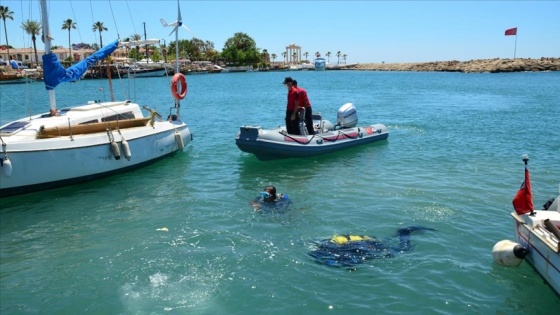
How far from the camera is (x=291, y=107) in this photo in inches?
633

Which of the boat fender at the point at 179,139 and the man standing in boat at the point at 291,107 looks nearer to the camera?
the man standing in boat at the point at 291,107

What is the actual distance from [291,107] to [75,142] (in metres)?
6.82

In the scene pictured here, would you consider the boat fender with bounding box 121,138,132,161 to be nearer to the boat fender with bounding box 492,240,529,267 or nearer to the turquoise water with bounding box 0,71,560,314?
the turquoise water with bounding box 0,71,560,314

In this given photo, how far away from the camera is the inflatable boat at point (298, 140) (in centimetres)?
1571

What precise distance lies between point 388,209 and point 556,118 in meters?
22.4

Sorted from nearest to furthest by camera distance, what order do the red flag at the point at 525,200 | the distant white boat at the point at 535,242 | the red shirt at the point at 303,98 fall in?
the distant white boat at the point at 535,242
the red flag at the point at 525,200
the red shirt at the point at 303,98

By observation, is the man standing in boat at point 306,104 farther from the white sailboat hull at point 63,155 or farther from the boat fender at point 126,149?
the boat fender at point 126,149

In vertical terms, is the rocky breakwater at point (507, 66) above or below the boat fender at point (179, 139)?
above

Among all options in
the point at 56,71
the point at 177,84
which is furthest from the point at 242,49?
the point at 56,71

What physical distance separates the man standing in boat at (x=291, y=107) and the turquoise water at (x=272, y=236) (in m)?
1.24

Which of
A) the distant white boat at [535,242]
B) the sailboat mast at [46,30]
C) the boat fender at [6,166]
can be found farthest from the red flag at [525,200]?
the sailboat mast at [46,30]

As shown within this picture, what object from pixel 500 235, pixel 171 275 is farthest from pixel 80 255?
pixel 500 235

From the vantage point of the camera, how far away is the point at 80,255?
28.9ft

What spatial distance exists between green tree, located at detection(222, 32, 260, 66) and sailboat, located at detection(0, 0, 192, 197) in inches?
5100
